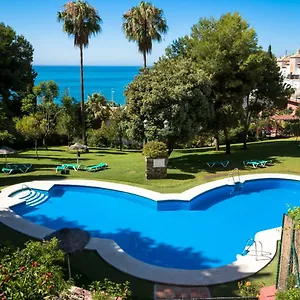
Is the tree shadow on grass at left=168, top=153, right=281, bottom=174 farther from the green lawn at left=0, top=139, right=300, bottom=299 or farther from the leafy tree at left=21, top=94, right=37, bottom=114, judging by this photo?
the leafy tree at left=21, top=94, right=37, bottom=114

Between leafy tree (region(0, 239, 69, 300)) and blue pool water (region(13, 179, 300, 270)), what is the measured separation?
6046mm

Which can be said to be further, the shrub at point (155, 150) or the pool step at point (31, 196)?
the shrub at point (155, 150)

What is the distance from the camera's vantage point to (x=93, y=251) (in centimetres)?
1111

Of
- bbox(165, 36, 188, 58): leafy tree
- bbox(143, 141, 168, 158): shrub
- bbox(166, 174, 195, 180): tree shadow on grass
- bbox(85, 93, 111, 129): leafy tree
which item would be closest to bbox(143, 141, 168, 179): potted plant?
bbox(143, 141, 168, 158): shrub

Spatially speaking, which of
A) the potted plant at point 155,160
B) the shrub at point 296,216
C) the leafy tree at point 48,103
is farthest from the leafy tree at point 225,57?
the shrub at point 296,216

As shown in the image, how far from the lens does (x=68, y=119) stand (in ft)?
97.3

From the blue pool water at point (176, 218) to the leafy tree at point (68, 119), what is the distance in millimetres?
12366

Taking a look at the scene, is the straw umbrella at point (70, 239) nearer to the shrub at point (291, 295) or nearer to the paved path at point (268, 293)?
the paved path at point (268, 293)

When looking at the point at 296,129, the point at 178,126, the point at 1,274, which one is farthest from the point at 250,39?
the point at 1,274

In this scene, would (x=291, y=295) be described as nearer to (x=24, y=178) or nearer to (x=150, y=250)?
(x=150, y=250)

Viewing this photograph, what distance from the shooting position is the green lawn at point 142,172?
9750 mm

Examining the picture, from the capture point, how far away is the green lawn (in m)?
9.75

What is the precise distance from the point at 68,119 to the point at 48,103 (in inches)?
124

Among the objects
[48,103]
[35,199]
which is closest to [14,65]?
[48,103]
